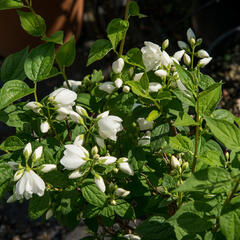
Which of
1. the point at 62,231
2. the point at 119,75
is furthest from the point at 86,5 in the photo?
the point at 119,75

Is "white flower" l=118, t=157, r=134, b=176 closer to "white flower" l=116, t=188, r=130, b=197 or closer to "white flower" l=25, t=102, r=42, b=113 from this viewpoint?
"white flower" l=116, t=188, r=130, b=197

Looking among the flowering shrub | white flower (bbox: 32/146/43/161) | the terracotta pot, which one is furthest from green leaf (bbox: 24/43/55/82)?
the terracotta pot

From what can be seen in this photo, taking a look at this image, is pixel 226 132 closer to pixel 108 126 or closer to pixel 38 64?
pixel 108 126

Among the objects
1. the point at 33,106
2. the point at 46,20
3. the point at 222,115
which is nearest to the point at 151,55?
the point at 222,115

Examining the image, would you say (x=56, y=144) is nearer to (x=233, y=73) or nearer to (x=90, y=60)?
(x=90, y=60)

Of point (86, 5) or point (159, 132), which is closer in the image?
point (159, 132)
